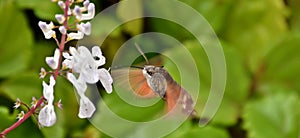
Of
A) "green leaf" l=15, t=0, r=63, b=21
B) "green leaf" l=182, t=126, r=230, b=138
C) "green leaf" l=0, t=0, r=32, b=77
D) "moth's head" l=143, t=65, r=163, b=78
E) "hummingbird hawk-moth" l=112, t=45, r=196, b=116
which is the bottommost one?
"green leaf" l=182, t=126, r=230, b=138

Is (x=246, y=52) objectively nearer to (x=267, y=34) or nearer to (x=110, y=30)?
(x=267, y=34)

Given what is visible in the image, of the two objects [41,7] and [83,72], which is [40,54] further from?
[83,72]

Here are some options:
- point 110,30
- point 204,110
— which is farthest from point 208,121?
point 110,30

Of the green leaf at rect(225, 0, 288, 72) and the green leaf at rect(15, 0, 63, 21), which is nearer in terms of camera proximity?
the green leaf at rect(15, 0, 63, 21)

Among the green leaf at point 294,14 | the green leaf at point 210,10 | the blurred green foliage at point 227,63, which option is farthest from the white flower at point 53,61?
the green leaf at point 294,14

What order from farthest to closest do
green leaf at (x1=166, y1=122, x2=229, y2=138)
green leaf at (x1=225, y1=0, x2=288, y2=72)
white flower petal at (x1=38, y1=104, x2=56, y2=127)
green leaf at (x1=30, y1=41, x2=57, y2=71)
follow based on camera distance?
green leaf at (x1=225, y1=0, x2=288, y2=72)
green leaf at (x1=30, y1=41, x2=57, y2=71)
green leaf at (x1=166, y1=122, x2=229, y2=138)
white flower petal at (x1=38, y1=104, x2=56, y2=127)

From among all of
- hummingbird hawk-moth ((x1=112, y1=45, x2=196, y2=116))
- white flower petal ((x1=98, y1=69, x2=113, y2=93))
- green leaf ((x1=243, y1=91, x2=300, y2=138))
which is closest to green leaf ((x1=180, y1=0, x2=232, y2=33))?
green leaf ((x1=243, y1=91, x2=300, y2=138))

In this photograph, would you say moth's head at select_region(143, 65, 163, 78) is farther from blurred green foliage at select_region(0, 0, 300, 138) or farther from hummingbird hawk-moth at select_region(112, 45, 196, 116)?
blurred green foliage at select_region(0, 0, 300, 138)
